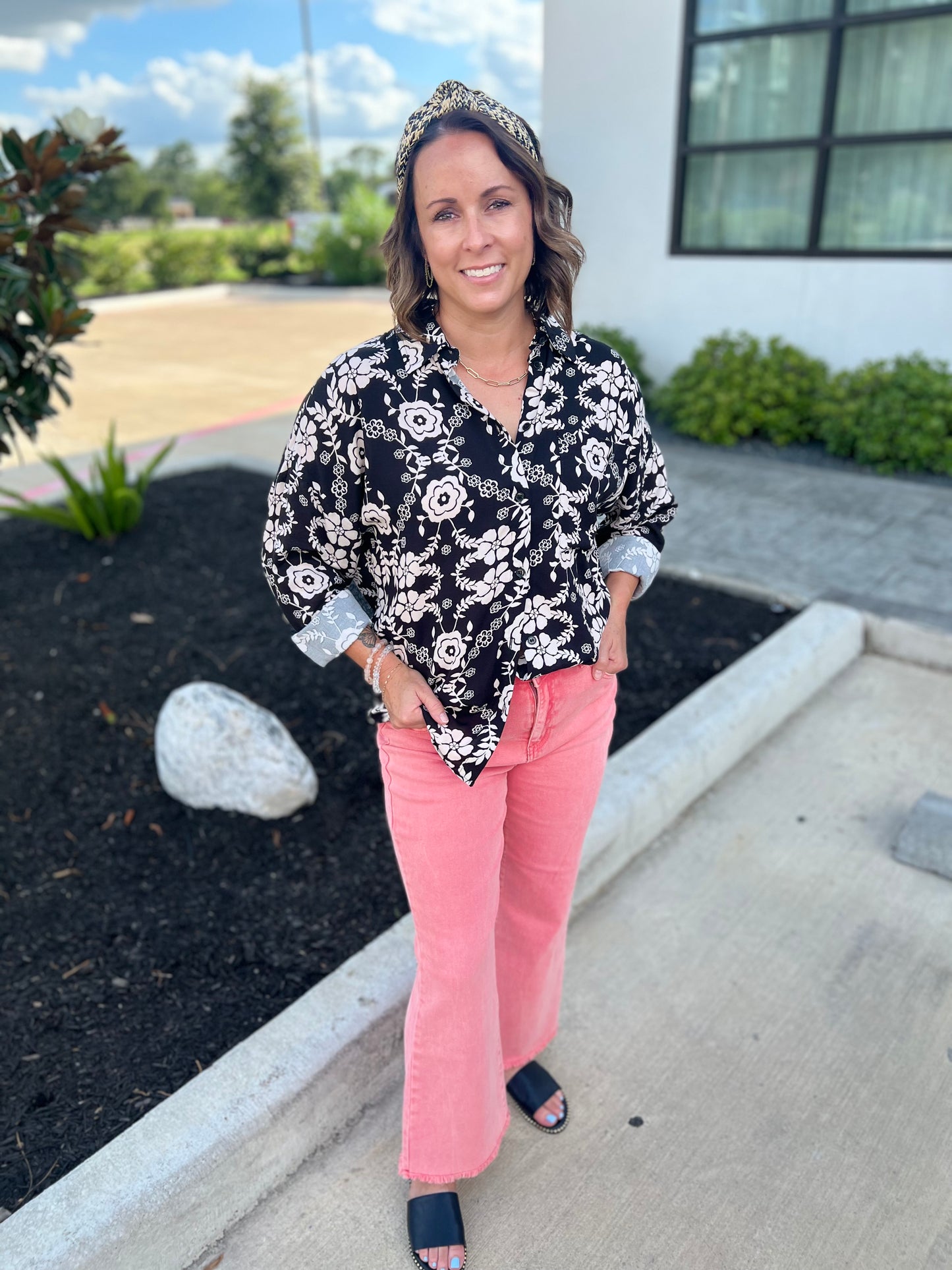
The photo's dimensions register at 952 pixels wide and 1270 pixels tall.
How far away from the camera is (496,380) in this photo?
1.70 m

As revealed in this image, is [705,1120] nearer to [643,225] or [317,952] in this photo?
[317,952]

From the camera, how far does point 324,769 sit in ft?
10.9

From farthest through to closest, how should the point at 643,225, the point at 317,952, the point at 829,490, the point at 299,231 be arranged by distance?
1. the point at 299,231
2. the point at 643,225
3. the point at 829,490
4. the point at 317,952

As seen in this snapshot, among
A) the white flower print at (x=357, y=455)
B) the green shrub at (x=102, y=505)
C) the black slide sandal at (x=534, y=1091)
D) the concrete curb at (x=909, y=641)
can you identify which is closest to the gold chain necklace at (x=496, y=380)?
the white flower print at (x=357, y=455)

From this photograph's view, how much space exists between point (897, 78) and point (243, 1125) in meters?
7.53

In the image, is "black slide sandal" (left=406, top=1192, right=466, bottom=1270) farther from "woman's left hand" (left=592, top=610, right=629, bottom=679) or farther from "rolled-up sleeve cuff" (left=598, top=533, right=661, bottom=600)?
"rolled-up sleeve cuff" (left=598, top=533, right=661, bottom=600)

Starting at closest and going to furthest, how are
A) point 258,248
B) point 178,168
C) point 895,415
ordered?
point 895,415 → point 258,248 → point 178,168

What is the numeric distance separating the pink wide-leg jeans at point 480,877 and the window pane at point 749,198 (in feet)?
21.8

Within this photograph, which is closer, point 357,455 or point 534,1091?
point 357,455

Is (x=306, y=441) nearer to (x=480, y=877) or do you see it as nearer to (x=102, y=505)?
(x=480, y=877)

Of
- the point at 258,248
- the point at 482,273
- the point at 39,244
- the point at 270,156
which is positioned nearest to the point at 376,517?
the point at 482,273

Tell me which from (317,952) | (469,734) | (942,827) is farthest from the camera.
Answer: (942,827)

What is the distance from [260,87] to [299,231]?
34.1 feet

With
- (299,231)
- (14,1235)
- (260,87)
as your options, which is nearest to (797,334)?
(14,1235)
